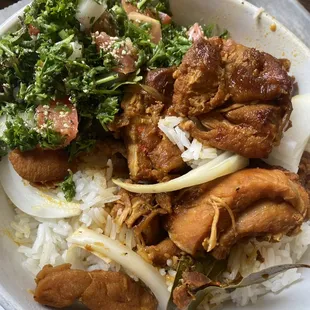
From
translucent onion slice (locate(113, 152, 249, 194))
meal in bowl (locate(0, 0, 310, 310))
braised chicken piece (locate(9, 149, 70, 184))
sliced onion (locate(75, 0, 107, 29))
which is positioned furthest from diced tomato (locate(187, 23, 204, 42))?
braised chicken piece (locate(9, 149, 70, 184))

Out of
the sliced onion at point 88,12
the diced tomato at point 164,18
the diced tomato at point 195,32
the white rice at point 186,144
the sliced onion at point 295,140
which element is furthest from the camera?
the diced tomato at point 164,18

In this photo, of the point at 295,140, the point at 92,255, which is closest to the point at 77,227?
the point at 92,255

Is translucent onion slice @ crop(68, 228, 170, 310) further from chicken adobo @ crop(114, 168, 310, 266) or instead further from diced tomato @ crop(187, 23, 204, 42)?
diced tomato @ crop(187, 23, 204, 42)

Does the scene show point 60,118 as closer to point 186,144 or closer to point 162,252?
point 186,144

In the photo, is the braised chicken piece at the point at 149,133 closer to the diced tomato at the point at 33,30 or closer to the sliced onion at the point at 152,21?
the sliced onion at the point at 152,21

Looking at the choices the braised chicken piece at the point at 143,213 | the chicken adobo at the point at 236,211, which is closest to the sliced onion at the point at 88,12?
the braised chicken piece at the point at 143,213

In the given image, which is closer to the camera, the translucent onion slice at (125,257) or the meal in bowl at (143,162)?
the meal in bowl at (143,162)

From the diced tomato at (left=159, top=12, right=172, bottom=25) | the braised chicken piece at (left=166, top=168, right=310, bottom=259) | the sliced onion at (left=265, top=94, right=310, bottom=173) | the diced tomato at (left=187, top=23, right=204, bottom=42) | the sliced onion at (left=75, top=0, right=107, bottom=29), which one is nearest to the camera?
the braised chicken piece at (left=166, top=168, right=310, bottom=259)
